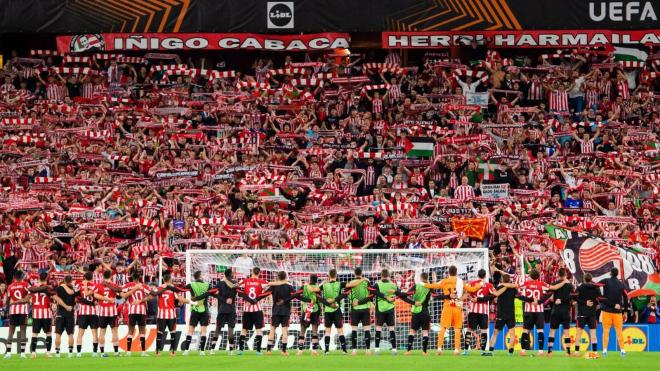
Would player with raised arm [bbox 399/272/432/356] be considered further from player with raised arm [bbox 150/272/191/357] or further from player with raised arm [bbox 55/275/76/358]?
player with raised arm [bbox 55/275/76/358]

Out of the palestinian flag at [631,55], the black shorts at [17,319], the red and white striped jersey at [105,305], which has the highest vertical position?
the palestinian flag at [631,55]

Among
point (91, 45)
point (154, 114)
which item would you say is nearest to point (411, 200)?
point (154, 114)

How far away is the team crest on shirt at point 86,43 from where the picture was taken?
37.7 metres

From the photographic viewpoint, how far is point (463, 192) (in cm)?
3238

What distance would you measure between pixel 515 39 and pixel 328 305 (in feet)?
50.7

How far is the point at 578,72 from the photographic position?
37.3 meters

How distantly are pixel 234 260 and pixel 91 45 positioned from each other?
1203 centimetres

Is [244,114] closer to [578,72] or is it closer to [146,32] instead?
[146,32]

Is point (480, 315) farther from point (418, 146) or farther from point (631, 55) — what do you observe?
point (631, 55)

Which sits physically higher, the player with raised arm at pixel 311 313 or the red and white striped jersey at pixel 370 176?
the red and white striped jersey at pixel 370 176

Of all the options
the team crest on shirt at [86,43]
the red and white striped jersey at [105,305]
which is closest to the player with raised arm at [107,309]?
the red and white striped jersey at [105,305]

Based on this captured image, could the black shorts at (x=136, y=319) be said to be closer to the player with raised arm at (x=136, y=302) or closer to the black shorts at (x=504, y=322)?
the player with raised arm at (x=136, y=302)

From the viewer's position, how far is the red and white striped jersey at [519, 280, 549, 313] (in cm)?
2463

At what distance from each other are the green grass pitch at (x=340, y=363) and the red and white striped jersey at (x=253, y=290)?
3.34ft
